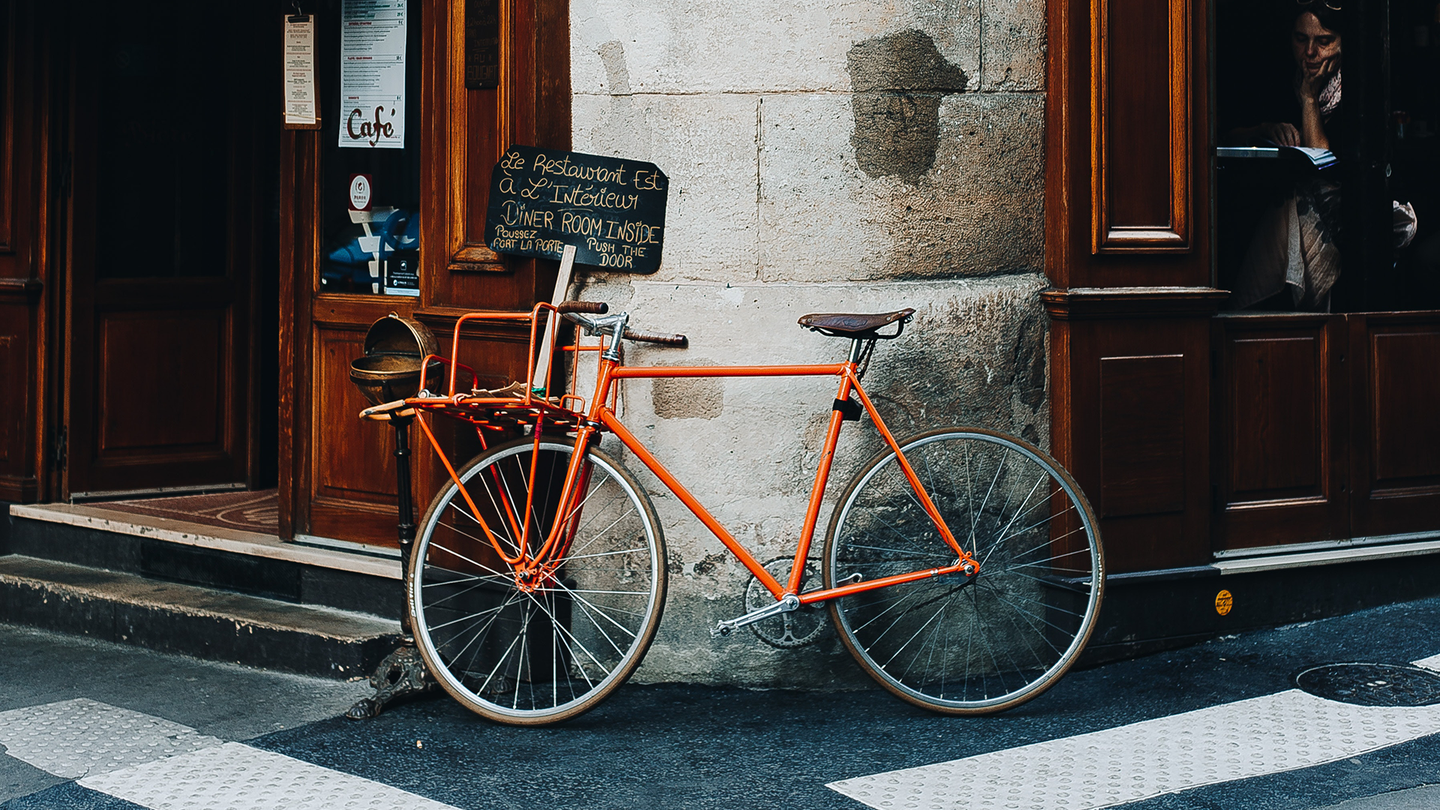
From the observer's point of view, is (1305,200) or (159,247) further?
(159,247)

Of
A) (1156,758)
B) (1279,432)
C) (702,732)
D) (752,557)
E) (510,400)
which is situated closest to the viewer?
(1156,758)

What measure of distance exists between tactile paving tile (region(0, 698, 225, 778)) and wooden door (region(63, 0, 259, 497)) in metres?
2.08

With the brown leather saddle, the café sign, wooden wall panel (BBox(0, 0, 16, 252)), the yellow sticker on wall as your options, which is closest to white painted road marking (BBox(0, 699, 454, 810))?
the brown leather saddle

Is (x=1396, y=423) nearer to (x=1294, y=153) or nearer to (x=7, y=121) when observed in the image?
(x=1294, y=153)

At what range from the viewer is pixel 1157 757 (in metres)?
4.36

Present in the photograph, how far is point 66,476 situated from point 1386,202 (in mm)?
5858

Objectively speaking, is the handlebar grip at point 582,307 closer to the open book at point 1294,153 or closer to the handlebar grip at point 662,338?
the handlebar grip at point 662,338

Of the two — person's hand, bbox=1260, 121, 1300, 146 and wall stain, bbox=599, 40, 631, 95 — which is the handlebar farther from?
person's hand, bbox=1260, 121, 1300, 146

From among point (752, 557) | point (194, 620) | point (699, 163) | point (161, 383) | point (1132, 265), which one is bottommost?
point (194, 620)

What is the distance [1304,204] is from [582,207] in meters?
3.03

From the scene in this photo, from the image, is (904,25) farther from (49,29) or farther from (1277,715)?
(49,29)

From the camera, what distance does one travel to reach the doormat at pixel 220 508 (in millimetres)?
6363

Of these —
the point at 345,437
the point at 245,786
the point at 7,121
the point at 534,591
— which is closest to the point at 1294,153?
the point at 534,591

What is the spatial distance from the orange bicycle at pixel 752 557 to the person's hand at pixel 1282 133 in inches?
75.0
